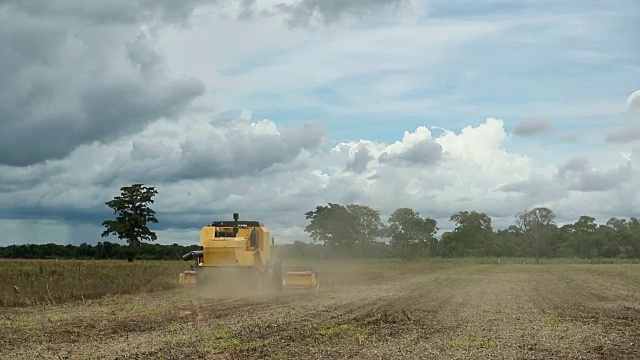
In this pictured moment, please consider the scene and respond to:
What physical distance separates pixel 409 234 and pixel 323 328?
99732 millimetres

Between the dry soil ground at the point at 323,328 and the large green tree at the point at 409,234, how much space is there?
280 feet

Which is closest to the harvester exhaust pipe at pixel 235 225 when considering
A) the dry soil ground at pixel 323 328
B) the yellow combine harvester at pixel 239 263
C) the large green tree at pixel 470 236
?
the yellow combine harvester at pixel 239 263

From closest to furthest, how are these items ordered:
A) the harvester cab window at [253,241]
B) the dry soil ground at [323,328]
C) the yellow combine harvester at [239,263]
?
the dry soil ground at [323,328]
the yellow combine harvester at [239,263]
the harvester cab window at [253,241]

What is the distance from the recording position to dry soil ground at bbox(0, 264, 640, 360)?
14164 mm

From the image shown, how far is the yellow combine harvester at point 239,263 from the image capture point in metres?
32.0

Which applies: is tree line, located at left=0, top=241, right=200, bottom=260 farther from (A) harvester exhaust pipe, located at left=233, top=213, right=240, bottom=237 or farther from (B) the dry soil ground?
(B) the dry soil ground

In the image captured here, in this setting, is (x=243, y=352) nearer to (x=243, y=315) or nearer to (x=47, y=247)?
(x=243, y=315)

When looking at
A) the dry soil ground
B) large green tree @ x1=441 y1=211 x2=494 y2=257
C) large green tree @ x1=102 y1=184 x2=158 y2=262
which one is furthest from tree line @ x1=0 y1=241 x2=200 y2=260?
the dry soil ground

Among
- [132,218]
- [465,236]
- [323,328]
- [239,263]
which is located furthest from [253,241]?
[465,236]

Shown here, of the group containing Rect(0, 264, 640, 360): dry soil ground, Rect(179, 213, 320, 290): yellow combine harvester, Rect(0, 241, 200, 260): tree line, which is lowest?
Rect(0, 264, 640, 360): dry soil ground

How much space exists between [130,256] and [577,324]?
3108 inches

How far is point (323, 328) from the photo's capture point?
17859 mm

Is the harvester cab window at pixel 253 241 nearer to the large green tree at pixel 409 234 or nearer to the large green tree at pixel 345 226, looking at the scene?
the large green tree at pixel 345 226

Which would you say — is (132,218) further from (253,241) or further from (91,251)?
(253,241)
